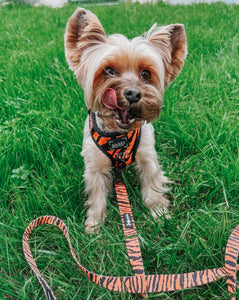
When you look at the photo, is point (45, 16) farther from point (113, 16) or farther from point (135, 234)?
point (135, 234)

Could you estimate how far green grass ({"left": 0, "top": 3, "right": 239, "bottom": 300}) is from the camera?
2182 millimetres

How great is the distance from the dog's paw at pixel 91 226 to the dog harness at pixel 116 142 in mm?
583

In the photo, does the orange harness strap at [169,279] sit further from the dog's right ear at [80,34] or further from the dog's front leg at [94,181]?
the dog's right ear at [80,34]

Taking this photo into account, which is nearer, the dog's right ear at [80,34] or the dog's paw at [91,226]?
the dog's right ear at [80,34]

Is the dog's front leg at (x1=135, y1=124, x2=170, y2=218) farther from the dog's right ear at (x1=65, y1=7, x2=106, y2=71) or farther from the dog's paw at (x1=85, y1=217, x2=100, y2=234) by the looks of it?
the dog's right ear at (x1=65, y1=7, x2=106, y2=71)

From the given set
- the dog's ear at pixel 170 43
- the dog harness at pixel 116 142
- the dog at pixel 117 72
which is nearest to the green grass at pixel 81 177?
the dog at pixel 117 72

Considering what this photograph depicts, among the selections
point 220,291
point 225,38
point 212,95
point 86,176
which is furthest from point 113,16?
point 220,291

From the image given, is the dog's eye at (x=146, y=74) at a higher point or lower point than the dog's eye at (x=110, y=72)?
lower

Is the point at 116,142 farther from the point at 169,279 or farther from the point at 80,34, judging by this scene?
the point at 169,279

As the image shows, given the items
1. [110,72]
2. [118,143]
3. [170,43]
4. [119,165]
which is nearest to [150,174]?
[119,165]

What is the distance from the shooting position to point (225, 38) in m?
5.79

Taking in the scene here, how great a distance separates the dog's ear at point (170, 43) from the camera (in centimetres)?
249

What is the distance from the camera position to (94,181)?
9.20 feet

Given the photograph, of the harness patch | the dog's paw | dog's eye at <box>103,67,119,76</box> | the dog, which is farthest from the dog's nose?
the dog's paw
